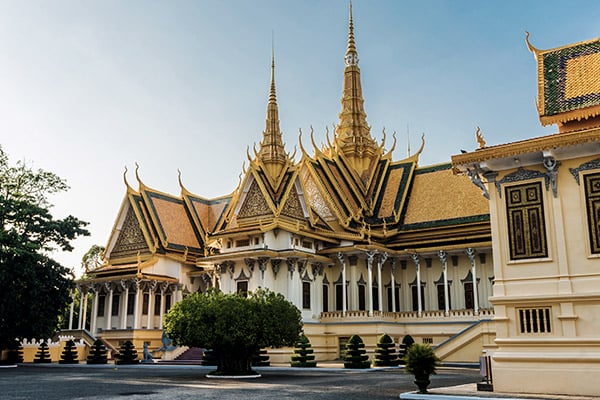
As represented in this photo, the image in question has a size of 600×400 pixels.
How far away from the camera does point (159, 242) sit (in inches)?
1388

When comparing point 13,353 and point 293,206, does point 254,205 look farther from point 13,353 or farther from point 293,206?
point 13,353

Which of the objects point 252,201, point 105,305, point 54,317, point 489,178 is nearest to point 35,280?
point 54,317

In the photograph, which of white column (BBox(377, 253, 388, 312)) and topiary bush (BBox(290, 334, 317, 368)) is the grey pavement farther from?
white column (BBox(377, 253, 388, 312))

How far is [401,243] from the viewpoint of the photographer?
31828 mm

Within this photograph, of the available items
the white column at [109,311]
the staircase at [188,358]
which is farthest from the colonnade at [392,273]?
the white column at [109,311]

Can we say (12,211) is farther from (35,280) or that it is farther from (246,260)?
(246,260)

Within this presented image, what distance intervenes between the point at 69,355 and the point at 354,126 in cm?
2158

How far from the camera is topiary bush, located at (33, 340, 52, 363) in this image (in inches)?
1209

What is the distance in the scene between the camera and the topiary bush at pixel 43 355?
30.7 meters

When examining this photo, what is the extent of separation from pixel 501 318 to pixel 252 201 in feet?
63.8

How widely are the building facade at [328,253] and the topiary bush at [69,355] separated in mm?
2843

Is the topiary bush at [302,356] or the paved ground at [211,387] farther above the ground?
the topiary bush at [302,356]

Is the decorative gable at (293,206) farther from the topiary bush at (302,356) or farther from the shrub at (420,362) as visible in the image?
the shrub at (420,362)

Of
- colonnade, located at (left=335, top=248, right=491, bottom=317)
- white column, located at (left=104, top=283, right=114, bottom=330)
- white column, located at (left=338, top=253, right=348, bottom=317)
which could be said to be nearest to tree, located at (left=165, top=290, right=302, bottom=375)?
white column, located at (left=338, top=253, right=348, bottom=317)
